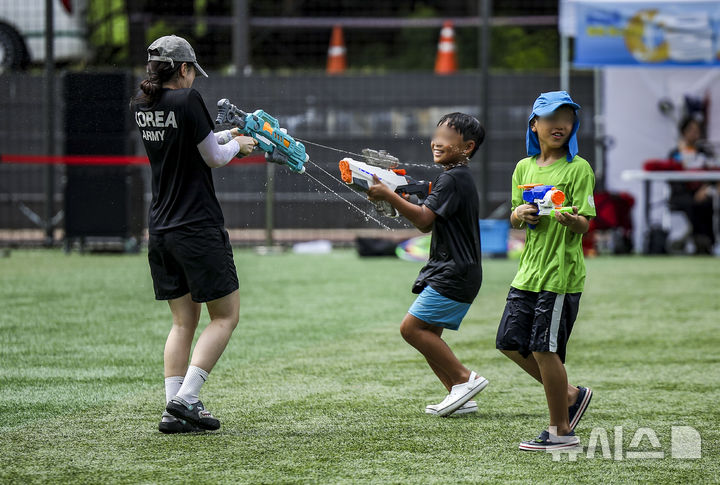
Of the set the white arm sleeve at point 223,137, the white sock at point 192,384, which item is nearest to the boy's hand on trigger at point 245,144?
the white arm sleeve at point 223,137

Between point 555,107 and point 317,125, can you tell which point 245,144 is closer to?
point 555,107

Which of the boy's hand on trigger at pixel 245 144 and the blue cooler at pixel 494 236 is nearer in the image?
the boy's hand on trigger at pixel 245 144

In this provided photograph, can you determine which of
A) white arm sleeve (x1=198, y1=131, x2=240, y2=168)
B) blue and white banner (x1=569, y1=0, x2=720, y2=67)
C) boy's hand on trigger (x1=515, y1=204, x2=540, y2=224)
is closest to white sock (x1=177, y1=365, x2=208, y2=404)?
Answer: white arm sleeve (x1=198, y1=131, x2=240, y2=168)

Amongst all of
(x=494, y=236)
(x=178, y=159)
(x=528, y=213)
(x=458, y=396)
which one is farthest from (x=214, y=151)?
(x=494, y=236)

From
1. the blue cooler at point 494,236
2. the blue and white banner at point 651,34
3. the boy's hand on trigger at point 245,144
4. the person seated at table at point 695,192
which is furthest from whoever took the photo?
the person seated at table at point 695,192

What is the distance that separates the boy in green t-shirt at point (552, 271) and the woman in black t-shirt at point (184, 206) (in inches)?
49.3

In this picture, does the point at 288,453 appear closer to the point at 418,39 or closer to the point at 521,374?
the point at 521,374

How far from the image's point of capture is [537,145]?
4641 millimetres

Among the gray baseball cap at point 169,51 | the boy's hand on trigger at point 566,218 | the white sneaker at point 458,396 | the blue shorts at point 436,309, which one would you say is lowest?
the white sneaker at point 458,396

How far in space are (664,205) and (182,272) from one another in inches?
491

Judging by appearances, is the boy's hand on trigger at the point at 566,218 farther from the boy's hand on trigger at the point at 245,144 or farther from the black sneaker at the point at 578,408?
the boy's hand on trigger at the point at 245,144

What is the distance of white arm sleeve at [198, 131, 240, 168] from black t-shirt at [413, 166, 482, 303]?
91 centimetres

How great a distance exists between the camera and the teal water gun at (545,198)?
14.2ft

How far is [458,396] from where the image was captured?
5082 mm
